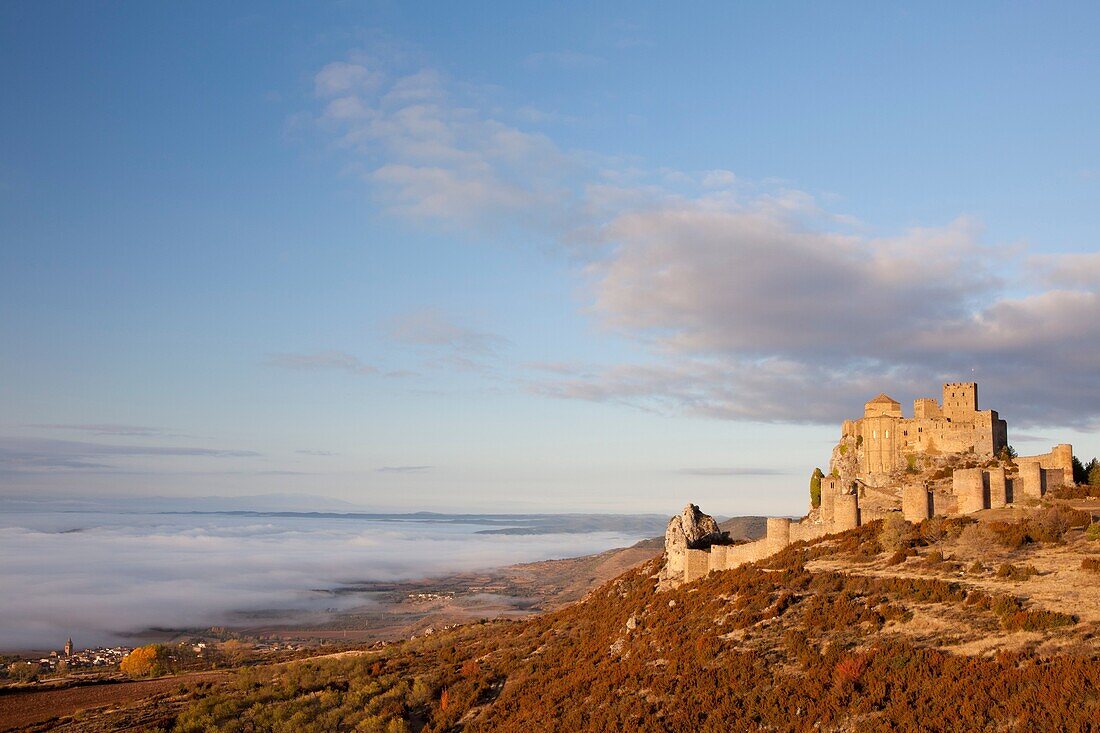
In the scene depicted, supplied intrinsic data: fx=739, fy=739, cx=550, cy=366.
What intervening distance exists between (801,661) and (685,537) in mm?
21590

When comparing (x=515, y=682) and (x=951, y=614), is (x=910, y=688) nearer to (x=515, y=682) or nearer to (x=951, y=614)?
(x=951, y=614)

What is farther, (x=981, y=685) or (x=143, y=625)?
(x=143, y=625)

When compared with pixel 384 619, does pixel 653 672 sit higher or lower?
higher

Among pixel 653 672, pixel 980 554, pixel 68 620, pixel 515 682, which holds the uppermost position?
pixel 980 554

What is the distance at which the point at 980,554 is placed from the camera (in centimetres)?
3066

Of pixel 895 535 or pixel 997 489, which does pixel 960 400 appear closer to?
pixel 997 489

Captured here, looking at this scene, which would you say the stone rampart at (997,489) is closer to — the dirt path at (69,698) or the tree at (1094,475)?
the tree at (1094,475)

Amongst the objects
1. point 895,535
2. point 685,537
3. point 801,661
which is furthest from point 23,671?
point 895,535

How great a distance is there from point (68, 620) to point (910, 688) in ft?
565

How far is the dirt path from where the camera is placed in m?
42.1

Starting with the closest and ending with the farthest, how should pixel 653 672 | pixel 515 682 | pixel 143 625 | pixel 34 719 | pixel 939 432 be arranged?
pixel 653 672 < pixel 515 682 < pixel 34 719 < pixel 939 432 < pixel 143 625

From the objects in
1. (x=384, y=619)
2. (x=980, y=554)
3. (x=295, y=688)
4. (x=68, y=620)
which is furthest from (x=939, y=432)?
(x=68, y=620)

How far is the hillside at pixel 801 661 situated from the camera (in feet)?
69.2

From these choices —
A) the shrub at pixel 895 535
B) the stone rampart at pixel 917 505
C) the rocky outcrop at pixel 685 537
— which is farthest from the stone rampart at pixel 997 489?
the rocky outcrop at pixel 685 537
